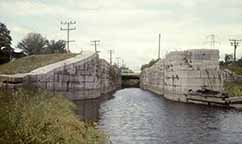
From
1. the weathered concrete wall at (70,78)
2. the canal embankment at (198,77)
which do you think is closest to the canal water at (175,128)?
the weathered concrete wall at (70,78)

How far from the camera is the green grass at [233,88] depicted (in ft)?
162

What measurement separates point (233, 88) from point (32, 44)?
6531 centimetres

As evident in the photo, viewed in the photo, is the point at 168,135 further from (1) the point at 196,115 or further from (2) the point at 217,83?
(2) the point at 217,83

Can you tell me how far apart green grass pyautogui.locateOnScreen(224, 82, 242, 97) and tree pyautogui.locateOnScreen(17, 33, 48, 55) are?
199 ft

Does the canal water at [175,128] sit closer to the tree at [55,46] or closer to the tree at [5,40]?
the tree at [5,40]

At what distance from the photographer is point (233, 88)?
5128 cm

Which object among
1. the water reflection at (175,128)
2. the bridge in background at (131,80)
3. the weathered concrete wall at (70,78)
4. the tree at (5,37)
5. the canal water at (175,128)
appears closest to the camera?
the canal water at (175,128)

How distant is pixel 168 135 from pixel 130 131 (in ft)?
7.68

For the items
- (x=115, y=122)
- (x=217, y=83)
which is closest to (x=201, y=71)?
(x=217, y=83)

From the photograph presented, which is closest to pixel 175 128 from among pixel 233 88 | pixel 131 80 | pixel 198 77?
pixel 198 77

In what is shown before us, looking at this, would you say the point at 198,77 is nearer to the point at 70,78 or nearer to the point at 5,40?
the point at 70,78

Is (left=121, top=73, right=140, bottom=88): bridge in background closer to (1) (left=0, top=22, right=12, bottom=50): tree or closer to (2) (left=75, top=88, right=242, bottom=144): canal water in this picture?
(1) (left=0, top=22, right=12, bottom=50): tree

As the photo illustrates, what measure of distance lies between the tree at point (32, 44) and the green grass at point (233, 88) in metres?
60.5

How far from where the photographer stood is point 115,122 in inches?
1097
